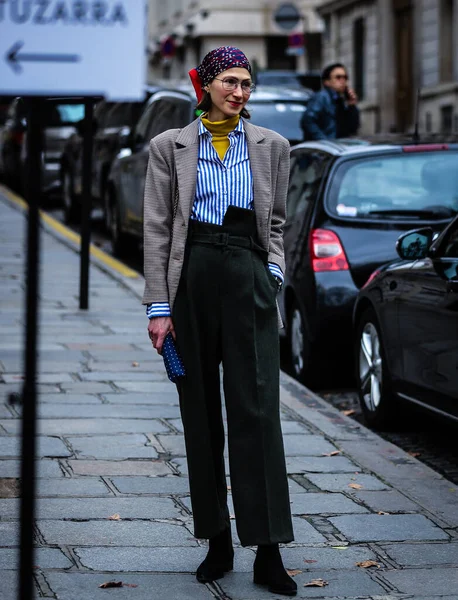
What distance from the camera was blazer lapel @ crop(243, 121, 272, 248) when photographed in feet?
15.4

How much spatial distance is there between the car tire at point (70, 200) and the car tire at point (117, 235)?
3233 mm

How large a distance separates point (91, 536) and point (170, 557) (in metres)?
0.36

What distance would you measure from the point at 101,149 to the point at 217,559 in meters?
12.9

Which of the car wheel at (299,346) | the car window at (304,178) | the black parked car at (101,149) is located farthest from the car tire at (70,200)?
the car wheel at (299,346)

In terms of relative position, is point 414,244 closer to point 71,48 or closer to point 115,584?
point 115,584

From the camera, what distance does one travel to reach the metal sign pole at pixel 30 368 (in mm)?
3244

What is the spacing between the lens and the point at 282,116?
14.1m

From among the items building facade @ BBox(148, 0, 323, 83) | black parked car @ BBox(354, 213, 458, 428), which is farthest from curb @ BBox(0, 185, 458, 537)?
building facade @ BBox(148, 0, 323, 83)

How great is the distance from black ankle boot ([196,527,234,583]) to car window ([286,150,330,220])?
4.42 meters

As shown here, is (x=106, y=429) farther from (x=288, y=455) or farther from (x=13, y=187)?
(x=13, y=187)

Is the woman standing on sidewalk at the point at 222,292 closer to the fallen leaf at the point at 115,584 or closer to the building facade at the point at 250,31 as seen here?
the fallen leaf at the point at 115,584

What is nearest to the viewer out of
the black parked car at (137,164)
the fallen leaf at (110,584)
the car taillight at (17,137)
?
the fallen leaf at (110,584)

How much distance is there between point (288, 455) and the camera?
6531 mm

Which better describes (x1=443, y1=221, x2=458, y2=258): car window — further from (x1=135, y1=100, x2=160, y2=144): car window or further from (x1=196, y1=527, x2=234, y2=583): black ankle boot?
(x1=135, y1=100, x2=160, y2=144): car window
